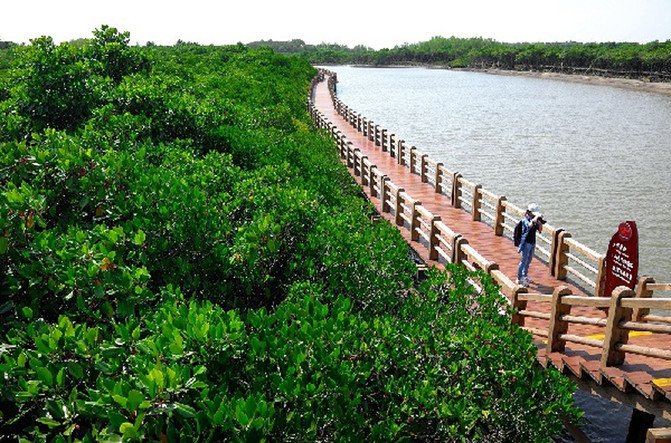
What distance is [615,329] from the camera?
272 inches

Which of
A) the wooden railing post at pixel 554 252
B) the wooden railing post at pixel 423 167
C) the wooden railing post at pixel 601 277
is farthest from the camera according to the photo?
the wooden railing post at pixel 423 167

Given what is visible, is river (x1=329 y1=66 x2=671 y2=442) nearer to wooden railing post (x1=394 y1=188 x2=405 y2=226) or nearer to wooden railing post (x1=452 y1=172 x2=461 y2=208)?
wooden railing post (x1=452 y1=172 x2=461 y2=208)

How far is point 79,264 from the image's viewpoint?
4789 millimetres

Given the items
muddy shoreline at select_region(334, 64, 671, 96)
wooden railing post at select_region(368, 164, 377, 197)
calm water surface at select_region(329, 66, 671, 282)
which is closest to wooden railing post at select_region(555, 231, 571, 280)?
calm water surface at select_region(329, 66, 671, 282)

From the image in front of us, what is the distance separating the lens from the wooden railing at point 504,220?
1023cm

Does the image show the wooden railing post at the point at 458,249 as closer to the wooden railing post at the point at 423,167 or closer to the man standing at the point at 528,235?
the man standing at the point at 528,235

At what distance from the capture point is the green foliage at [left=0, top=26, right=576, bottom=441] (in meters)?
3.56

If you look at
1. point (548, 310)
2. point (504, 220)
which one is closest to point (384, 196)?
point (504, 220)

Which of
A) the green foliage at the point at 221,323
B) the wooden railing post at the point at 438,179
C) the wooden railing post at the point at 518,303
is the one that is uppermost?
the green foliage at the point at 221,323

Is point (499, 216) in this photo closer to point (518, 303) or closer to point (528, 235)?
point (528, 235)

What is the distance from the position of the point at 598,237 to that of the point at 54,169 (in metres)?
15.9

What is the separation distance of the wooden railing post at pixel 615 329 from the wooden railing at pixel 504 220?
249cm

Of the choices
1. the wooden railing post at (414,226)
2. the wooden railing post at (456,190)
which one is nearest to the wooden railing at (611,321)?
the wooden railing post at (414,226)

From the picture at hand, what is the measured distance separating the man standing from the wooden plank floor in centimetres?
40
